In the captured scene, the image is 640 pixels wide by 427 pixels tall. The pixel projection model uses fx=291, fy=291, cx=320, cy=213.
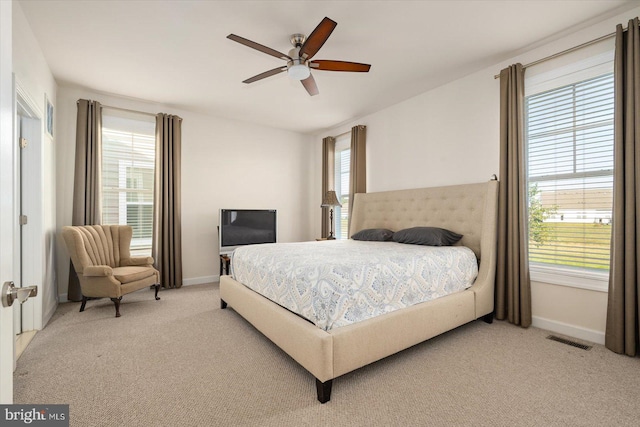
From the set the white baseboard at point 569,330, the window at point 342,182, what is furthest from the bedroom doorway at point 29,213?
the white baseboard at point 569,330

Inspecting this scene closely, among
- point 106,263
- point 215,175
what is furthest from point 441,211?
point 106,263

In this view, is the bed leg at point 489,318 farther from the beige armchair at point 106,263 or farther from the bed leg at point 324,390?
the beige armchair at point 106,263

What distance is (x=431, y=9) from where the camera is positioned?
2482 mm

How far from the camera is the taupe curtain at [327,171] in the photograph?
571 centimetres

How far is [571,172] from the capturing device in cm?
286

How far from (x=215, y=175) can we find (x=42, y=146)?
2.32m

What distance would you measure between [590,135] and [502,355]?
7.25 ft

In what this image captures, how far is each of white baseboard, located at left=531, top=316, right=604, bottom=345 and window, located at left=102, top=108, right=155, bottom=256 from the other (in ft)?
17.1

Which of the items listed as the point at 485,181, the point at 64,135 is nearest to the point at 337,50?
the point at 485,181

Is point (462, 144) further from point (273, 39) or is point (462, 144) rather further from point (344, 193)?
point (273, 39)

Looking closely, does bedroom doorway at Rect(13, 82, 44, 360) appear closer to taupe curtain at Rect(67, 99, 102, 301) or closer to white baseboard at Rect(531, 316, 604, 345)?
taupe curtain at Rect(67, 99, 102, 301)

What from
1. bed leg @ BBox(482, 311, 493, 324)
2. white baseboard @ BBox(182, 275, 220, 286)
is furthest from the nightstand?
bed leg @ BBox(482, 311, 493, 324)

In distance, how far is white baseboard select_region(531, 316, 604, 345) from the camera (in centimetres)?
264

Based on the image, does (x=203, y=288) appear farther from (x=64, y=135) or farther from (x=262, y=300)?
(x=64, y=135)
